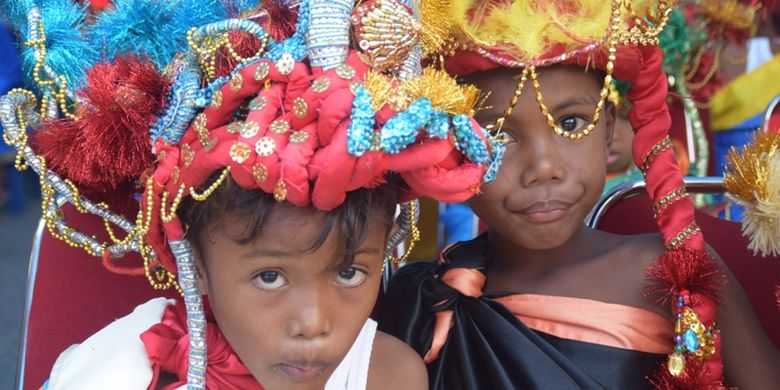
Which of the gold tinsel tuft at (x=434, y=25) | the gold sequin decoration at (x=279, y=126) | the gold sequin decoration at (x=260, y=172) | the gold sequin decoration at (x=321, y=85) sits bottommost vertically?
the gold sequin decoration at (x=260, y=172)

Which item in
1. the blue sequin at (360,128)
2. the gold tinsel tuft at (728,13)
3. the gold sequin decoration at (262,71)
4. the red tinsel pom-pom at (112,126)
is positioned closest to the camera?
the blue sequin at (360,128)

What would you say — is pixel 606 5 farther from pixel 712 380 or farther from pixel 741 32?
pixel 741 32

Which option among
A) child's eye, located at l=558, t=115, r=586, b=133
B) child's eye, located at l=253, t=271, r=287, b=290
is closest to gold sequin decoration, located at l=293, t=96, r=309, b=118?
child's eye, located at l=253, t=271, r=287, b=290

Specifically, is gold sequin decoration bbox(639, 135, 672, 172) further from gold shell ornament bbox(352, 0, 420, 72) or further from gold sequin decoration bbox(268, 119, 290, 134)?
gold sequin decoration bbox(268, 119, 290, 134)

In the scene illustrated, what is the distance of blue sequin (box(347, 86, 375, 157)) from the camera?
114cm

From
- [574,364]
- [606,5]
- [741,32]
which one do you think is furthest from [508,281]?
[741,32]

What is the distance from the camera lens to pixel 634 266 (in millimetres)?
1758

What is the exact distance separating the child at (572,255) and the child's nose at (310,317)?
497 millimetres

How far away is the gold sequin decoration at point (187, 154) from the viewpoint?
128 cm

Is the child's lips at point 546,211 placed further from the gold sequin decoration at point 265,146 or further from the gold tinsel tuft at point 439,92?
the gold sequin decoration at point 265,146

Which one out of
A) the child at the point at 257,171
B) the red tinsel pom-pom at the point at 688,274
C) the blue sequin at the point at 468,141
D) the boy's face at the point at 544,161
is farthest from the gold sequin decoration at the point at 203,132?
the red tinsel pom-pom at the point at 688,274

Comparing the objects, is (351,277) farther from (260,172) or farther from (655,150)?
(655,150)

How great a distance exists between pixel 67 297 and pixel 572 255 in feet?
3.51

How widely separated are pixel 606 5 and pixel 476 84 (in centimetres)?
29
